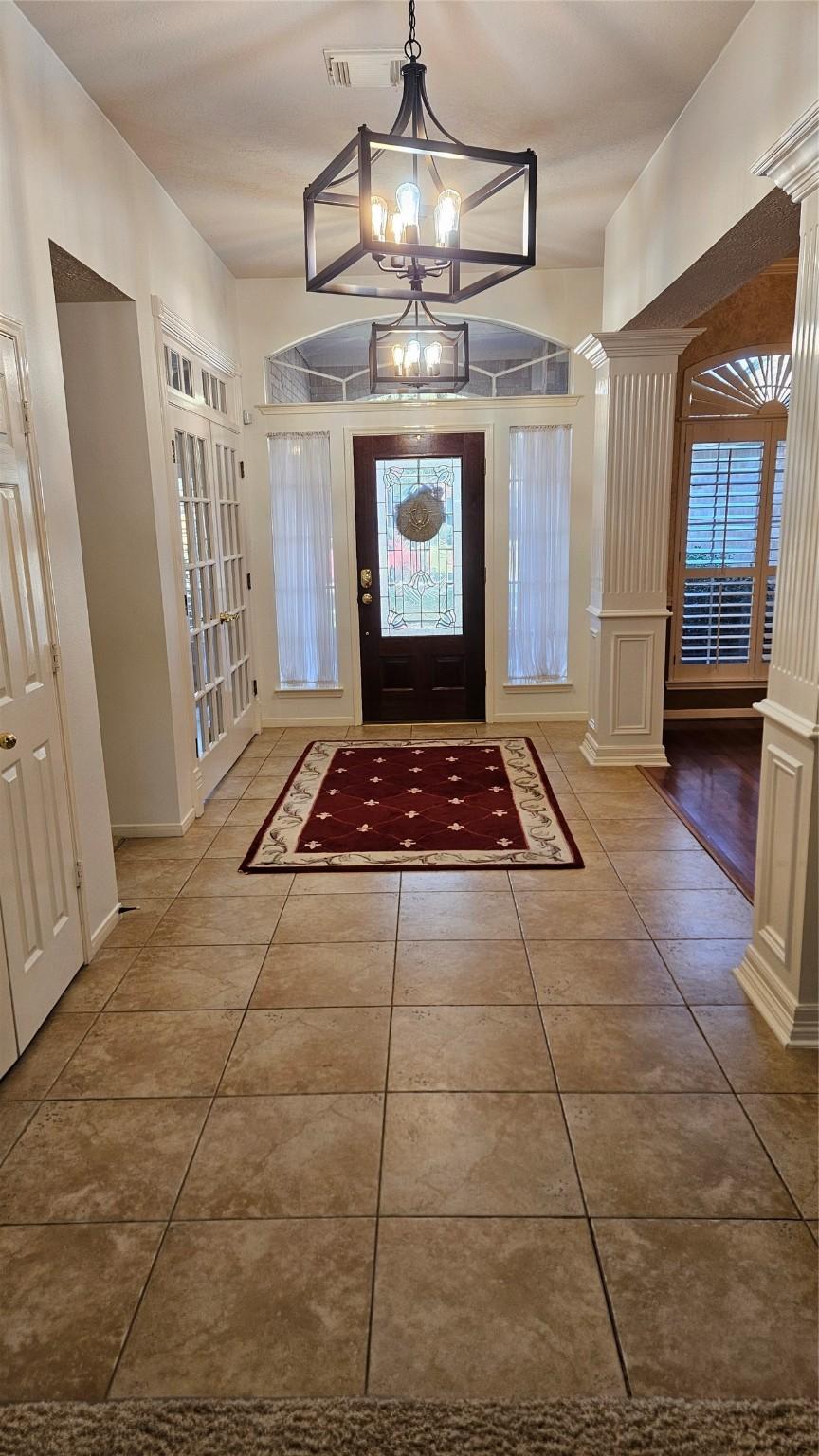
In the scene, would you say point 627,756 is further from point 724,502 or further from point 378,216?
point 378,216

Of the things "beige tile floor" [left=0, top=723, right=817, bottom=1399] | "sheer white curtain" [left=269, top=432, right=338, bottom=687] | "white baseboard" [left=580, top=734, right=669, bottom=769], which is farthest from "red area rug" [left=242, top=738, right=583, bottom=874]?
"sheer white curtain" [left=269, top=432, right=338, bottom=687]

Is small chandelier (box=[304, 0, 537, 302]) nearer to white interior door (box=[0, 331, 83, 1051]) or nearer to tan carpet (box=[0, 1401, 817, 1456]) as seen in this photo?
white interior door (box=[0, 331, 83, 1051])

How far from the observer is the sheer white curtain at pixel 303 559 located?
6430mm

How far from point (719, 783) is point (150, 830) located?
325 cm

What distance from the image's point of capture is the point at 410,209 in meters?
2.33

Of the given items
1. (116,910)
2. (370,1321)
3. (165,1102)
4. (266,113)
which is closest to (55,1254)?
(165,1102)

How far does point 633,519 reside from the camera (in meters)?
5.36

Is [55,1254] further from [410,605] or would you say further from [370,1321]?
[410,605]

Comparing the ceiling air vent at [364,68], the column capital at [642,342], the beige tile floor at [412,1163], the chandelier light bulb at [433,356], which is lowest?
the beige tile floor at [412,1163]

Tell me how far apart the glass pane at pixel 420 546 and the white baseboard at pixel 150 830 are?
2700 mm

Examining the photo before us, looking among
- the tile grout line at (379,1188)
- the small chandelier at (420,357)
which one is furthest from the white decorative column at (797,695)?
the small chandelier at (420,357)

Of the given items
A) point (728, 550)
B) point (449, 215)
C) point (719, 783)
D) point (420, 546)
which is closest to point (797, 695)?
point (449, 215)

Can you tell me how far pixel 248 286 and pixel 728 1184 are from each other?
240 inches

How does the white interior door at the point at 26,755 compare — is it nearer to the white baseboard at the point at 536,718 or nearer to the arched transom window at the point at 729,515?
the white baseboard at the point at 536,718
